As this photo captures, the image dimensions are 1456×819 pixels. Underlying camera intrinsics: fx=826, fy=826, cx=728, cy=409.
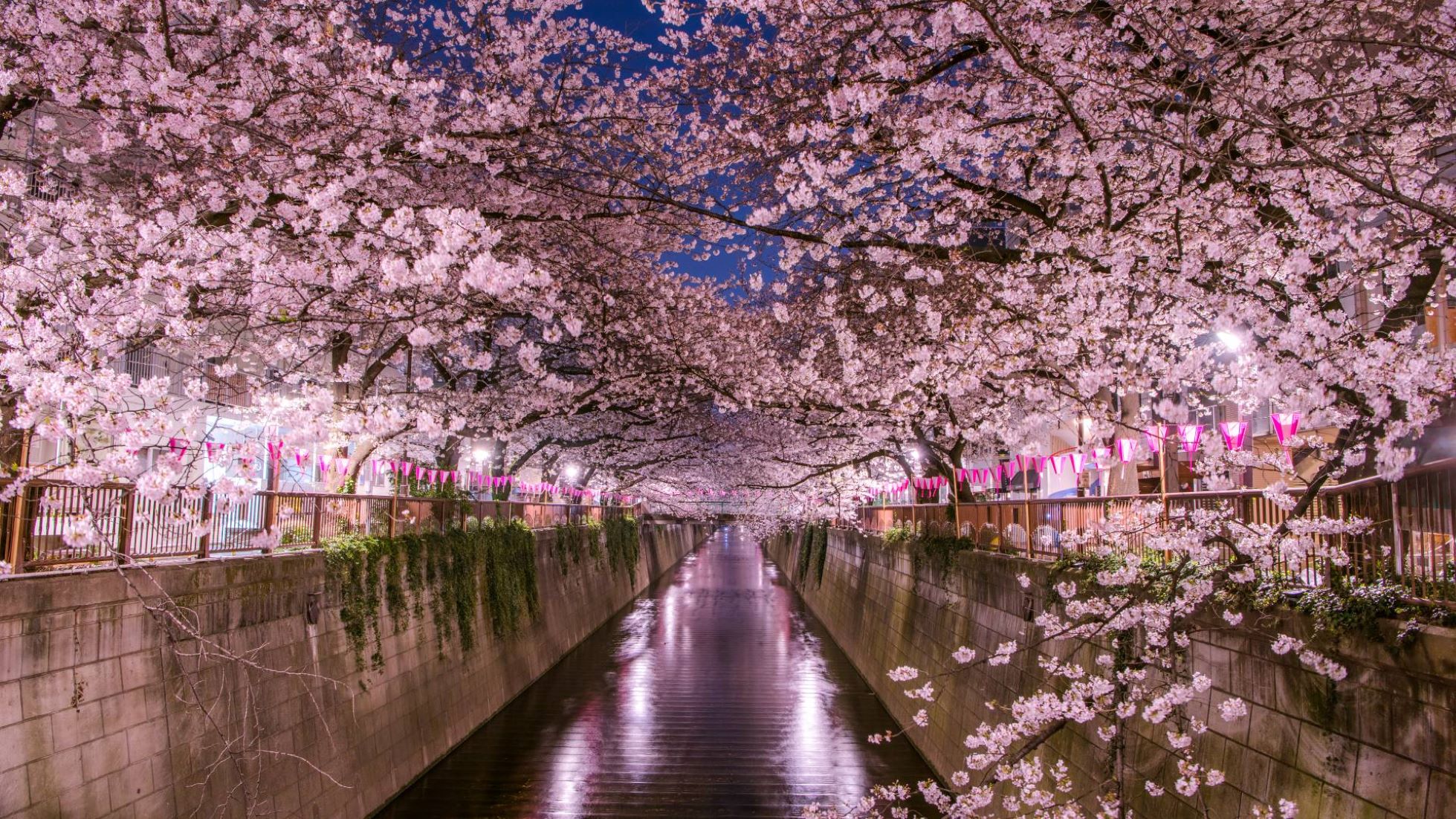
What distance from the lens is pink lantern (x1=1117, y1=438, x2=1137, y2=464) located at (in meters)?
9.24

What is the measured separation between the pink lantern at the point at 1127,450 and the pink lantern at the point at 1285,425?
4.41 ft

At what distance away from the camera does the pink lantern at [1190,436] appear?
10273 millimetres

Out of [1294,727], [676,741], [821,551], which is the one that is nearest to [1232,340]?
[1294,727]

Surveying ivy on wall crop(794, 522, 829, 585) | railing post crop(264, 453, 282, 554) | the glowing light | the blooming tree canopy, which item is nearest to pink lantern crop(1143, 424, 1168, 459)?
the blooming tree canopy

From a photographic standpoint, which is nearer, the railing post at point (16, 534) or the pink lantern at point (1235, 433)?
the railing post at point (16, 534)

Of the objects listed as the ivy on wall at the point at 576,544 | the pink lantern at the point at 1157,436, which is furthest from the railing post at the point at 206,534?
the ivy on wall at the point at 576,544

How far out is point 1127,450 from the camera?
392 inches

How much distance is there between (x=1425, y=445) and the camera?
21.2ft

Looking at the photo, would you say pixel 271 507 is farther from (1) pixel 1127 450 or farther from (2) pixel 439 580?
(1) pixel 1127 450

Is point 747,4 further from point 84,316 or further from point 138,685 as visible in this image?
point 138,685

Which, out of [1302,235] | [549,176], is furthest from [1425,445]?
[549,176]

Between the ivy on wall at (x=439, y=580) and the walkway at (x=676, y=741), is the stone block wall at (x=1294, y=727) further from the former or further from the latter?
the ivy on wall at (x=439, y=580)

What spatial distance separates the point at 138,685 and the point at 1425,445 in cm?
1054

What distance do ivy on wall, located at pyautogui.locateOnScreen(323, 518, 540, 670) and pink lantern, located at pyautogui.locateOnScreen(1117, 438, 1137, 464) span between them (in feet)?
32.2
